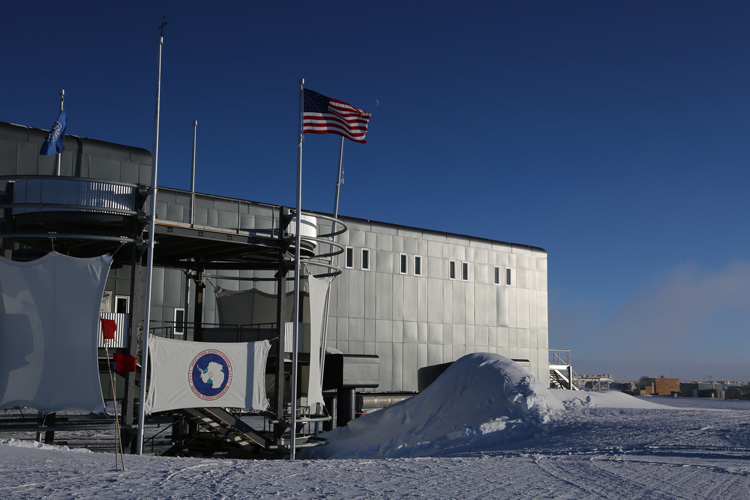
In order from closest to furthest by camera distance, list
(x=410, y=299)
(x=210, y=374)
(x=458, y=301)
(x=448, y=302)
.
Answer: (x=210, y=374) < (x=410, y=299) < (x=448, y=302) < (x=458, y=301)

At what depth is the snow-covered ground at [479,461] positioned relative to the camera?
11.6 metres

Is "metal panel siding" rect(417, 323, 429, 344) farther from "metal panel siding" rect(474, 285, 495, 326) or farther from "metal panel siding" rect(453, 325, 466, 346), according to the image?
"metal panel siding" rect(474, 285, 495, 326)

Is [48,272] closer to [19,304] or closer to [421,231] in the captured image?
[19,304]

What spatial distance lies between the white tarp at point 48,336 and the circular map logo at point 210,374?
3.13 metres

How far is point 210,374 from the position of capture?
23.3m

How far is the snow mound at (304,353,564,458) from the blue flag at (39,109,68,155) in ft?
42.0

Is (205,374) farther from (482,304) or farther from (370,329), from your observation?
(482,304)

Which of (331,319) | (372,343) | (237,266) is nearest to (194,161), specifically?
(237,266)

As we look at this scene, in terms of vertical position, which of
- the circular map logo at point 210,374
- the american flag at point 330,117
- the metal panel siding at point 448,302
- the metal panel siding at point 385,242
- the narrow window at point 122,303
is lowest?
the circular map logo at point 210,374

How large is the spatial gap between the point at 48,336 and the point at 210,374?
16.5 ft

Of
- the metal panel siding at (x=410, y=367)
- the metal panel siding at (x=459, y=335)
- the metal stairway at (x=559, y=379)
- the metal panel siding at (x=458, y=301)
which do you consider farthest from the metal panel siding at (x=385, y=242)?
the metal stairway at (x=559, y=379)

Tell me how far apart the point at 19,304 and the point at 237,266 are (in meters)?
9.58

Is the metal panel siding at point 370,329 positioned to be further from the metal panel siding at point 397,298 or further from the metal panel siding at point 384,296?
the metal panel siding at point 397,298

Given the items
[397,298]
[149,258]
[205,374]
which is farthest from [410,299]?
[149,258]
